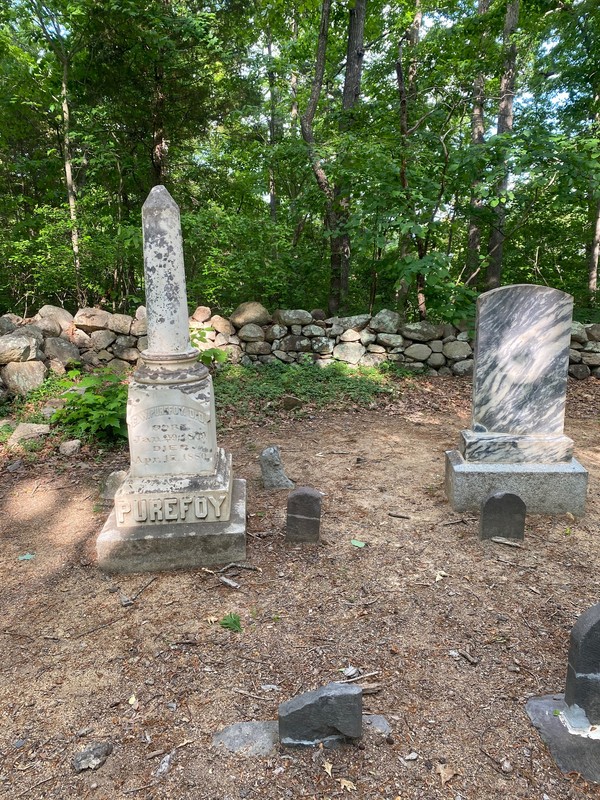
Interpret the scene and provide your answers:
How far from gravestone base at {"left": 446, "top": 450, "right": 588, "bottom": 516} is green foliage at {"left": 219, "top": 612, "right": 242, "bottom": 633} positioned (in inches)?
89.1

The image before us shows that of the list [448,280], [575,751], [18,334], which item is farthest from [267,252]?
[575,751]

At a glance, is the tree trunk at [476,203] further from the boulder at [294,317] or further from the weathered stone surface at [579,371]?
the boulder at [294,317]

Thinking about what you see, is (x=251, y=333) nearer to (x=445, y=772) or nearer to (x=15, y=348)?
(x=15, y=348)

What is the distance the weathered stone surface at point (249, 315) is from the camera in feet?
29.7

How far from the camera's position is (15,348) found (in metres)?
7.03

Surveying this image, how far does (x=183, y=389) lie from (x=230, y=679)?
75.8 inches

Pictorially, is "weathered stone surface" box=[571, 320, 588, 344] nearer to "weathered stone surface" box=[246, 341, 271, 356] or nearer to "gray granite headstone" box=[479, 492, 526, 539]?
"weathered stone surface" box=[246, 341, 271, 356]

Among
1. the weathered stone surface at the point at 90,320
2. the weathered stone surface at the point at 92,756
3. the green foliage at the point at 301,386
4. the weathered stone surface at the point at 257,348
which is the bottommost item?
the weathered stone surface at the point at 92,756

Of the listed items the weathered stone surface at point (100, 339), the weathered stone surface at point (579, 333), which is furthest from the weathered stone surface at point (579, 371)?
the weathered stone surface at point (100, 339)

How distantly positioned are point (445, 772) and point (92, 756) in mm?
1508

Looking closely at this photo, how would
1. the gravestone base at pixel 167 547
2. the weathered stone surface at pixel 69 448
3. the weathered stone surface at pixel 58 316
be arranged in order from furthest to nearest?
the weathered stone surface at pixel 58 316, the weathered stone surface at pixel 69 448, the gravestone base at pixel 167 547

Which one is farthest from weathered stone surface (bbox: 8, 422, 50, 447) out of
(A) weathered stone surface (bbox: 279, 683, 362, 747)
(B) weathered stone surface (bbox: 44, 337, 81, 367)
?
(A) weathered stone surface (bbox: 279, 683, 362, 747)

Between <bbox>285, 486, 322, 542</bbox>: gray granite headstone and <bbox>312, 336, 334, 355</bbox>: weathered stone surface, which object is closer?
<bbox>285, 486, 322, 542</bbox>: gray granite headstone

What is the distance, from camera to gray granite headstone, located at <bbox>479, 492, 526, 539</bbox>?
12.6ft
